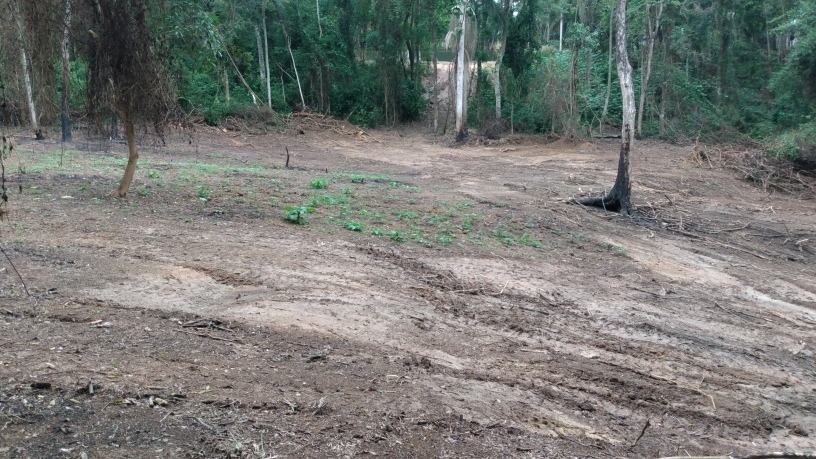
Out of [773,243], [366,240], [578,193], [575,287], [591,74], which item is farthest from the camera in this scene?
[591,74]

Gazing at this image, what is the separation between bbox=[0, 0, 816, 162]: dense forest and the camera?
28.2m

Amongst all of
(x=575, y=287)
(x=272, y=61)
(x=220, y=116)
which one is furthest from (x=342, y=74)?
(x=575, y=287)

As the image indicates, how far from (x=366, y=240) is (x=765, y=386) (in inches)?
219

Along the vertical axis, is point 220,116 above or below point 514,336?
above

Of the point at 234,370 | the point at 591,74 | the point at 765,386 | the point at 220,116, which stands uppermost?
the point at 591,74

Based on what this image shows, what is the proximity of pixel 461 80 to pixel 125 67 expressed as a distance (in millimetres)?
19979

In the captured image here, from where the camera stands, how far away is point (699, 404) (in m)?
6.75

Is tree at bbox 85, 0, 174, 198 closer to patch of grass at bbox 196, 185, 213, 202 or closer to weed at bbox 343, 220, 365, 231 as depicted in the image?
patch of grass at bbox 196, 185, 213, 202

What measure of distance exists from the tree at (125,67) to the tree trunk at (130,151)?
0.02 meters

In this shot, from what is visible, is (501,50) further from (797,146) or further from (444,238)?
(444,238)

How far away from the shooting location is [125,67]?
1037 cm

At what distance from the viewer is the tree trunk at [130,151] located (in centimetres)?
1097

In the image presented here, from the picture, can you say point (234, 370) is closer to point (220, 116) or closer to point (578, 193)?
point (578, 193)

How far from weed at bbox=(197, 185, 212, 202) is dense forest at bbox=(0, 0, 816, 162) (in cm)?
1047
